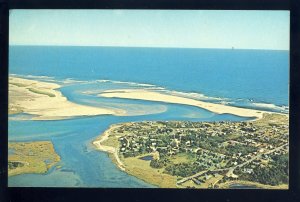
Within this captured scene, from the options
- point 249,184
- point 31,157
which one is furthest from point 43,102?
point 249,184

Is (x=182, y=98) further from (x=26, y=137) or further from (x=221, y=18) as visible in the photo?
(x=26, y=137)

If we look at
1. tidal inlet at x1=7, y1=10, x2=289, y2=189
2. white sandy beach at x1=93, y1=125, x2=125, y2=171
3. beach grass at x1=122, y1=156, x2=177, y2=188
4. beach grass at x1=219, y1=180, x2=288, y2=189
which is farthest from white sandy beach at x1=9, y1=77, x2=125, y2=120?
beach grass at x1=219, y1=180, x2=288, y2=189

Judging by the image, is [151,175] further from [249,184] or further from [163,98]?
[249,184]

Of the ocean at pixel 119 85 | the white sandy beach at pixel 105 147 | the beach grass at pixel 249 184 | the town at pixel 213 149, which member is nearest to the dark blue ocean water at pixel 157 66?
the ocean at pixel 119 85

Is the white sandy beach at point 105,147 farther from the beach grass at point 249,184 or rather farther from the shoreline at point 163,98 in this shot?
the beach grass at point 249,184
